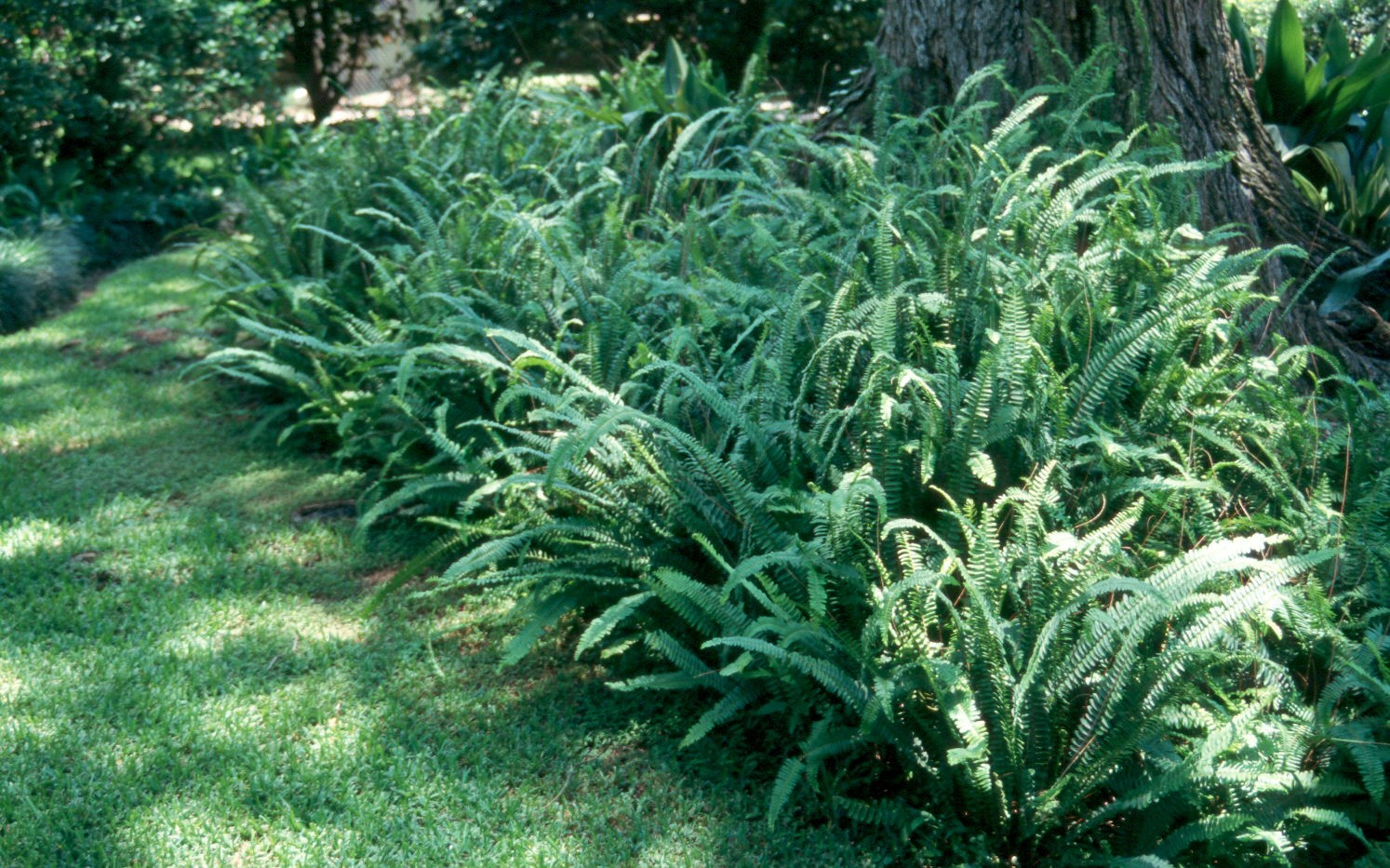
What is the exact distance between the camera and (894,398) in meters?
3.22

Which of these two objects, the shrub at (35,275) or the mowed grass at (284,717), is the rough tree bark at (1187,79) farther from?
the shrub at (35,275)

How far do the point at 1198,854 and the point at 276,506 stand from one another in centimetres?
328

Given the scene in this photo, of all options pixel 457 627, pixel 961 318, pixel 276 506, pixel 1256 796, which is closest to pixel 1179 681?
pixel 1256 796

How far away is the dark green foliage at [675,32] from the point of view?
36.4 feet

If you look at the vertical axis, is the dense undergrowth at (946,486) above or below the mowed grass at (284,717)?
above

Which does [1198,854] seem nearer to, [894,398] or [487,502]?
[894,398]

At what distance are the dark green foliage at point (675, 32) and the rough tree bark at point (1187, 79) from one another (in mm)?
6197

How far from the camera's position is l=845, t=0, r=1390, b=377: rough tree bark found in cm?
459

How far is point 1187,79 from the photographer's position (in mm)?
4742

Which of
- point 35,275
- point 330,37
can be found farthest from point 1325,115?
point 330,37

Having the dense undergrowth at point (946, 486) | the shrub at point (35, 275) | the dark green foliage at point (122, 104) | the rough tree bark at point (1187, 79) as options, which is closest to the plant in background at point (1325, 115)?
the rough tree bark at point (1187, 79)

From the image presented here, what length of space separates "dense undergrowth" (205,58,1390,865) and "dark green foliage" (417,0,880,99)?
22.1 ft

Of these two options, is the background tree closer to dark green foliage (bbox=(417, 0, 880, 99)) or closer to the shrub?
dark green foliage (bbox=(417, 0, 880, 99))

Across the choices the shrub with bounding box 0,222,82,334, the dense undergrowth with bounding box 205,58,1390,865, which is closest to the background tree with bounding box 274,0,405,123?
the shrub with bounding box 0,222,82,334
